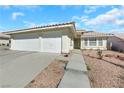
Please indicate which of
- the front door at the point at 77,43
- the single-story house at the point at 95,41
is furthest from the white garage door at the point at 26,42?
the front door at the point at 77,43

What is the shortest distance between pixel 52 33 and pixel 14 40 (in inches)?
282

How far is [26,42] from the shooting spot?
57.1 ft

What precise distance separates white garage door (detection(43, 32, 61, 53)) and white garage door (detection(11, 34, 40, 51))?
3.34 feet

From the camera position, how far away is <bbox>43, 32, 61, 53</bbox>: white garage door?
47.2 feet

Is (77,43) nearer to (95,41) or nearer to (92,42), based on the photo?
(92,42)

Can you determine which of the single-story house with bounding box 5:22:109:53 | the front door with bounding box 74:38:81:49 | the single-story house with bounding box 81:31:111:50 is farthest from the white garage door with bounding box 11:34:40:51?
the front door with bounding box 74:38:81:49

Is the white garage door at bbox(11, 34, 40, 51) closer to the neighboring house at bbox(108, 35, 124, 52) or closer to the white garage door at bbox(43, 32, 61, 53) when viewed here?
the white garage door at bbox(43, 32, 61, 53)

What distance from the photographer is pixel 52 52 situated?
584 inches

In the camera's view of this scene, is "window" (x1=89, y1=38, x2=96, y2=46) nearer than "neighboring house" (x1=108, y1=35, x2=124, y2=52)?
Yes

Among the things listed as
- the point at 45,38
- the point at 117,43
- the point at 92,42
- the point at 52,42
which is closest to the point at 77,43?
the point at 92,42

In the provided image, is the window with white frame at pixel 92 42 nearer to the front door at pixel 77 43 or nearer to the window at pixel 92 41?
the window at pixel 92 41
